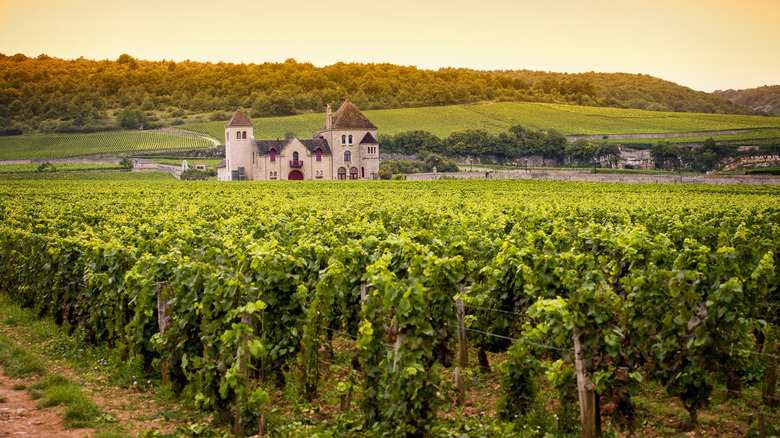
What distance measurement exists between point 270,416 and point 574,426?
12.0ft

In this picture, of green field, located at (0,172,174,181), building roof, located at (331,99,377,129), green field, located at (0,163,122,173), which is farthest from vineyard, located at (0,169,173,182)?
building roof, located at (331,99,377,129)

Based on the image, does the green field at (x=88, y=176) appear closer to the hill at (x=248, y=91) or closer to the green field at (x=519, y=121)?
the green field at (x=519, y=121)

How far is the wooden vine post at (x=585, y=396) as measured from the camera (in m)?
6.16

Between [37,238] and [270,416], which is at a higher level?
[37,238]

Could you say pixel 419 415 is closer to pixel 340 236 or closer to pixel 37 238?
pixel 340 236

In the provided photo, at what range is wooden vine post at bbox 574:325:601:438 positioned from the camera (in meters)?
6.16

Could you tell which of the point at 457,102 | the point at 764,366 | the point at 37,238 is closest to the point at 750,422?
the point at 764,366

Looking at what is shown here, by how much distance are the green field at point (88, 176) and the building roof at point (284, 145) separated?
13822 millimetres

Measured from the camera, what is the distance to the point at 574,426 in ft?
21.7

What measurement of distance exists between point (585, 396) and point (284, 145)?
255 ft

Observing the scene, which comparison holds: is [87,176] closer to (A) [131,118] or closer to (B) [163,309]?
(A) [131,118]

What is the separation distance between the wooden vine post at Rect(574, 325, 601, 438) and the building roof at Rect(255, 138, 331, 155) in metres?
76.2

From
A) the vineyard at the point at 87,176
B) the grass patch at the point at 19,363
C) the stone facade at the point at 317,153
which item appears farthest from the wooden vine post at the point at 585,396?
the vineyard at the point at 87,176

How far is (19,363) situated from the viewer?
930 cm
